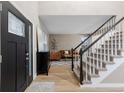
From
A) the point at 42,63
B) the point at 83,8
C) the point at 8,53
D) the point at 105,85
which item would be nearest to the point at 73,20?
the point at 83,8

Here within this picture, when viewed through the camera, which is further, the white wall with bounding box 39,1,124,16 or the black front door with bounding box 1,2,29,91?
the white wall with bounding box 39,1,124,16

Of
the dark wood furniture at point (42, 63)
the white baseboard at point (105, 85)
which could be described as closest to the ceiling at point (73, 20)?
the dark wood furniture at point (42, 63)

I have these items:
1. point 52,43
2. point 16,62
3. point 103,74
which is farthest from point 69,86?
point 52,43

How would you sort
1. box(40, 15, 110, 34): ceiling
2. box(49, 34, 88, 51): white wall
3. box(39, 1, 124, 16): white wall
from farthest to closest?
box(49, 34, 88, 51): white wall → box(40, 15, 110, 34): ceiling → box(39, 1, 124, 16): white wall

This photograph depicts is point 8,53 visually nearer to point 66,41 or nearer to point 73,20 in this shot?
point 73,20

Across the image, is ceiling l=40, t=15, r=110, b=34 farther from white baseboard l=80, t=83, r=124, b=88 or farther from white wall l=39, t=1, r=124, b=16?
white baseboard l=80, t=83, r=124, b=88

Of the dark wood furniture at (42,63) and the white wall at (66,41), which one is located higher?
the white wall at (66,41)

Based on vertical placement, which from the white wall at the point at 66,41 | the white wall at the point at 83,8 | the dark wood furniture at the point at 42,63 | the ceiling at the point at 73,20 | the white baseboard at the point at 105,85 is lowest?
the white baseboard at the point at 105,85

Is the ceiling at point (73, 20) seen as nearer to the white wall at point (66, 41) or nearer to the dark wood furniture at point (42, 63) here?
the dark wood furniture at point (42, 63)

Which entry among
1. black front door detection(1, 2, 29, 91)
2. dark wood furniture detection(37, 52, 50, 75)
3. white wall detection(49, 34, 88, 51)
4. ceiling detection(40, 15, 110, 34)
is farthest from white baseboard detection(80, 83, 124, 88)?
white wall detection(49, 34, 88, 51)

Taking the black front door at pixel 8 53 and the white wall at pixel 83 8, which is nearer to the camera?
the black front door at pixel 8 53

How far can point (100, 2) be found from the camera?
22.3 feet

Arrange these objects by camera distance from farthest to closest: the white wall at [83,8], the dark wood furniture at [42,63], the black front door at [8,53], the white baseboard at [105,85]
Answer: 1. the white wall at [83,8]
2. the dark wood furniture at [42,63]
3. the white baseboard at [105,85]
4. the black front door at [8,53]

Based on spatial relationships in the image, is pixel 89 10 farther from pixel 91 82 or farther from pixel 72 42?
pixel 72 42
